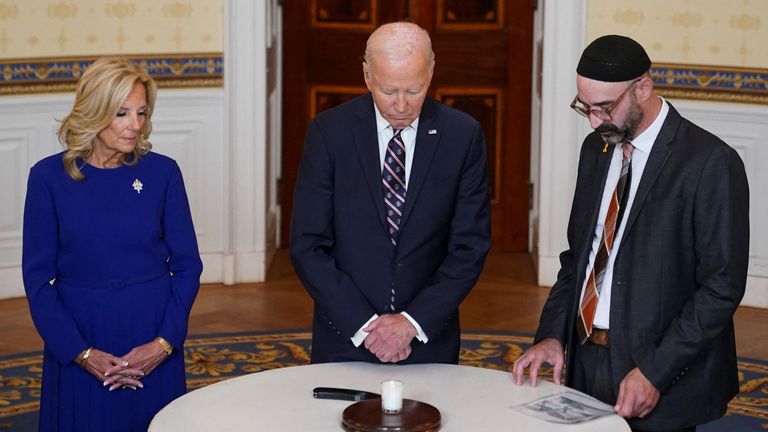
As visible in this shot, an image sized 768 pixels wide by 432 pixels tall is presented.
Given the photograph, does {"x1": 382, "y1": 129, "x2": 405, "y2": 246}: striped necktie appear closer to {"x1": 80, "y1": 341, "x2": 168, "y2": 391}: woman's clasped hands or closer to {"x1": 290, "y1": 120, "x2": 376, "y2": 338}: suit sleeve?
{"x1": 290, "y1": 120, "x2": 376, "y2": 338}: suit sleeve

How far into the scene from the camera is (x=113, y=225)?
329 cm

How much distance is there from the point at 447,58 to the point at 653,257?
522cm

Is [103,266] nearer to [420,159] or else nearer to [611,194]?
[420,159]

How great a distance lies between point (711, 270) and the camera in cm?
279

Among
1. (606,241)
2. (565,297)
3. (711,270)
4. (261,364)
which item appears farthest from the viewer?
(261,364)

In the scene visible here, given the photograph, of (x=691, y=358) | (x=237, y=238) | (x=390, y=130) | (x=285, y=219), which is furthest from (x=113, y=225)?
(x=285, y=219)

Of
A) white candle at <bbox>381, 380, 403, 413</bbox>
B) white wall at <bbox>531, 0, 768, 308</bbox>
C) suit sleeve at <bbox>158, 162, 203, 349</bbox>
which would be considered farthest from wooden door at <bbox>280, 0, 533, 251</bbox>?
white candle at <bbox>381, 380, 403, 413</bbox>

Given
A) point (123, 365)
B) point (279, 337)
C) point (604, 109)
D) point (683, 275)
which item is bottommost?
point (279, 337)

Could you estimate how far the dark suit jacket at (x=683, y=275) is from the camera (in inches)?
109

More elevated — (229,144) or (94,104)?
(94,104)

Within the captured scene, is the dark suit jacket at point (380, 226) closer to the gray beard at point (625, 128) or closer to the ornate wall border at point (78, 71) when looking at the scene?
the gray beard at point (625, 128)

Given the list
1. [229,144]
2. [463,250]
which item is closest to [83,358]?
[463,250]

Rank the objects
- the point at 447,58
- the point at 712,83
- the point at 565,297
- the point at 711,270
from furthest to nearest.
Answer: the point at 447,58
the point at 712,83
the point at 565,297
the point at 711,270

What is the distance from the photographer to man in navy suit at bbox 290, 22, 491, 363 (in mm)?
3254
